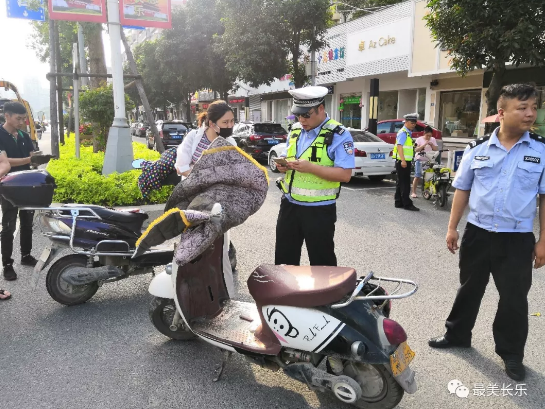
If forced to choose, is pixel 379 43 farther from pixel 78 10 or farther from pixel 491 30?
pixel 78 10

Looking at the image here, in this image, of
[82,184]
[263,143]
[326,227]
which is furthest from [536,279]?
[263,143]

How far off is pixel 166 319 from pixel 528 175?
260cm

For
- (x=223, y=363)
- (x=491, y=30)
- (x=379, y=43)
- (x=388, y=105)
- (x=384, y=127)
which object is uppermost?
(x=379, y=43)

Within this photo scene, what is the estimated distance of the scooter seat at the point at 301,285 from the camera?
2354 millimetres

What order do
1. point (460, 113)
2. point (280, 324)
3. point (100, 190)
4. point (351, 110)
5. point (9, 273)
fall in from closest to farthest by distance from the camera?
point (280, 324)
point (9, 273)
point (100, 190)
point (460, 113)
point (351, 110)

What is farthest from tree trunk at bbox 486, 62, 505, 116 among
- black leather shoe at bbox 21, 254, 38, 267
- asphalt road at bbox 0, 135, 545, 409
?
black leather shoe at bbox 21, 254, 38, 267

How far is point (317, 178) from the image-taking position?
10.6 ft

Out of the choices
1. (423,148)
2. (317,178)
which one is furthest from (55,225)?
(423,148)

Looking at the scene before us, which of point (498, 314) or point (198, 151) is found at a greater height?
point (198, 151)

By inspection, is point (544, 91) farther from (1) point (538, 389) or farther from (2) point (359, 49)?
(1) point (538, 389)

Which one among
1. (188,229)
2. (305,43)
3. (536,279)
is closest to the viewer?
(188,229)

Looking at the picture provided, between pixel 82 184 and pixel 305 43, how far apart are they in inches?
484

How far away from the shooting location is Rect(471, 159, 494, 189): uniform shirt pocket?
109 inches

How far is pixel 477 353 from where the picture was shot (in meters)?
3.14
